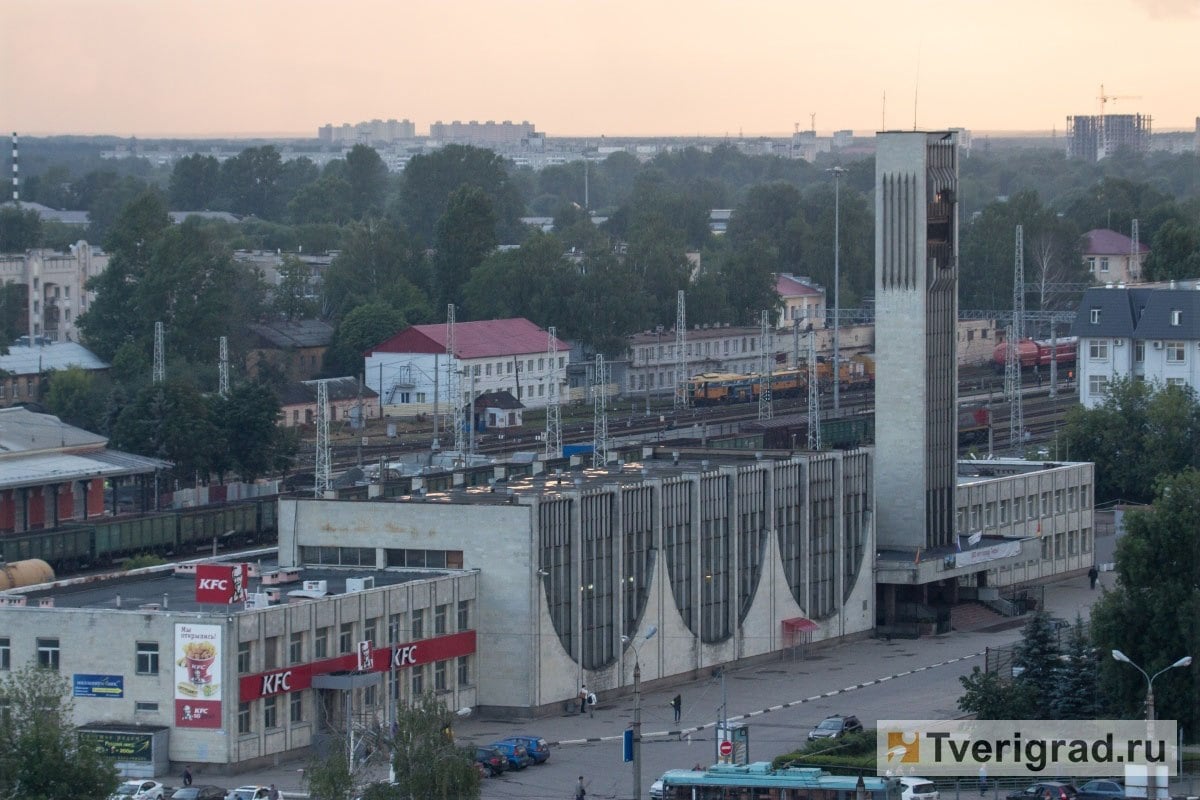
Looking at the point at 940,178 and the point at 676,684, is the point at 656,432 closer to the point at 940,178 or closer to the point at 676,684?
the point at 940,178

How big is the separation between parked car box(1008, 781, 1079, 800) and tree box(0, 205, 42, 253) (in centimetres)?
11902

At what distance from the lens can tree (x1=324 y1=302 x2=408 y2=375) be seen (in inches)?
4461

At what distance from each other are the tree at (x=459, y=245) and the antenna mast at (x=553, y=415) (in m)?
11.1

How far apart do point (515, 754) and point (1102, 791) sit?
10.6m

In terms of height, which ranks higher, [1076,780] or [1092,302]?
[1092,302]

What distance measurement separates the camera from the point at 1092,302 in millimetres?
85500

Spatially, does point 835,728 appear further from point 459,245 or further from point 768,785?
point 459,245

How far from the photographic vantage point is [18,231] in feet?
491

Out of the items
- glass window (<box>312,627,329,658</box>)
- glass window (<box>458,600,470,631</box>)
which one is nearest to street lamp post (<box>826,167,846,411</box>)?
glass window (<box>458,600,470,631</box>)

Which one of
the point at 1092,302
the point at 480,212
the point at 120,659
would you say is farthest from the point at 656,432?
the point at 120,659

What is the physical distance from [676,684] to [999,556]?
12.7 m

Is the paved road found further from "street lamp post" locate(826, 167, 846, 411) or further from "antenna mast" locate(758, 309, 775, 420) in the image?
"antenna mast" locate(758, 309, 775, 420)

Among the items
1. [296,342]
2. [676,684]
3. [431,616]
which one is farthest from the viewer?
[296,342]

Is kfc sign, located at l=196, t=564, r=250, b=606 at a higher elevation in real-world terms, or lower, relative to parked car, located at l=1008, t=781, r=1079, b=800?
higher
